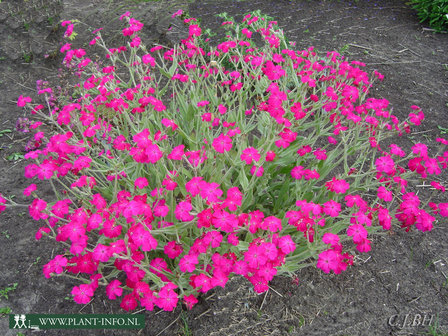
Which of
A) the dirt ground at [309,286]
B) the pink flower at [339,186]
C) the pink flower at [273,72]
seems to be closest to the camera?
the pink flower at [339,186]

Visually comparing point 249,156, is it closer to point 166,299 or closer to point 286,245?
point 286,245

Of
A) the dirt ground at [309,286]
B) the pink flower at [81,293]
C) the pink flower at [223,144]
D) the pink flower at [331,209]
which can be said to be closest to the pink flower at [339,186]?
the pink flower at [331,209]

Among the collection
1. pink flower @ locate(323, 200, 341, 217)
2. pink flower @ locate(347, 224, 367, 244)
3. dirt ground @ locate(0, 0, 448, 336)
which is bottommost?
dirt ground @ locate(0, 0, 448, 336)

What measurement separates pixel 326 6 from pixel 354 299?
5.37m

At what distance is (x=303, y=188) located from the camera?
2502 mm

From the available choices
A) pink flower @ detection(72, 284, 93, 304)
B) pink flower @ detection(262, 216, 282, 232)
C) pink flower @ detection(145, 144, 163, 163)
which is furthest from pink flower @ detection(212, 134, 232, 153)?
pink flower @ detection(72, 284, 93, 304)

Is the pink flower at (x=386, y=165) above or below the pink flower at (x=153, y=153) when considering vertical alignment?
below

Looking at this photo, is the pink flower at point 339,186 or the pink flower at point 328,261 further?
the pink flower at point 339,186

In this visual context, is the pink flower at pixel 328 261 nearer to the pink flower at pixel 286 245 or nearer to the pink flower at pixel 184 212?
the pink flower at pixel 286 245

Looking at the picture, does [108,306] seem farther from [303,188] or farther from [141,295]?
[303,188]

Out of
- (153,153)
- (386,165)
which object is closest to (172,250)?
(153,153)

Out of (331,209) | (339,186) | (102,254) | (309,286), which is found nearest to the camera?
(102,254)

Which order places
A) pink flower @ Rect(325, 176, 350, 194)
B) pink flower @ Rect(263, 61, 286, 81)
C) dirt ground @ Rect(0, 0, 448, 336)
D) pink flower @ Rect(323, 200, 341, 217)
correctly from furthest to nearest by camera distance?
1. pink flower @ Rect(263, 61, 286, 81)
2. dirt ground @ Rect(0, 0, 448, 336)
3. pink flower @ Rect(325, 176, 350, 194)
4. pink flower @ Rect(323, 200, 341, 217)

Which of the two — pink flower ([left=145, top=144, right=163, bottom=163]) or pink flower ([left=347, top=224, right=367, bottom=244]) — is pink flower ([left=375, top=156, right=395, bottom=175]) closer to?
pink flower ([left=347, top=224, right=367, bottom=244])
